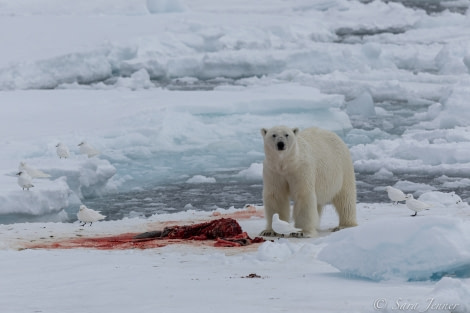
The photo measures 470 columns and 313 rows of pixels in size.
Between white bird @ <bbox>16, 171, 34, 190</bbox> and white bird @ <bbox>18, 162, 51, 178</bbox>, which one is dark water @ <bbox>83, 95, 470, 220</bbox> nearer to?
white bird @ <bbox>18, 162, 51, 178</bbox>

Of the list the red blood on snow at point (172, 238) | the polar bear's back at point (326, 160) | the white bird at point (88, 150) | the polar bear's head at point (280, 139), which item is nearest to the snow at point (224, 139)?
the white bird at point (88, 150)

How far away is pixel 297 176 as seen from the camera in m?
6.32

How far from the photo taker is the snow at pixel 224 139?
13.0ft

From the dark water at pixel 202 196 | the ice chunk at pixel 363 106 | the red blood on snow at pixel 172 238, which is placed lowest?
the dark water at pixel 202 196

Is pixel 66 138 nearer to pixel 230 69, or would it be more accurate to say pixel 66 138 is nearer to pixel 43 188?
pixel 43 188

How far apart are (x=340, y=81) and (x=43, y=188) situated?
1056cm

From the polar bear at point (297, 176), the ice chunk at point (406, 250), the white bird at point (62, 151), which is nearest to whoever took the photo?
the ice chunk at point (406, 250)

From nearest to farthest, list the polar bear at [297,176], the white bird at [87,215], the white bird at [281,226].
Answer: the white bird at [281,226]
the polar bear at [297,176]
the white bird at [87,215]

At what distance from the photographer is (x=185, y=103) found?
1353 cm

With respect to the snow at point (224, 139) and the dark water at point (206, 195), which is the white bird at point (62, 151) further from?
the dark water at point (206, 195)

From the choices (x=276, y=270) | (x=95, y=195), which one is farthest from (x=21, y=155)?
(x=276, y=270)

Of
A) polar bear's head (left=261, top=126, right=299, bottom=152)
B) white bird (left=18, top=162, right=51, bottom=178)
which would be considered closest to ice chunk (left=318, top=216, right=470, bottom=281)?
polar bear's head (left=261, top=126, right=299, bottom=152)

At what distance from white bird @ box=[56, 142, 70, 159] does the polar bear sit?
3793 millimetres

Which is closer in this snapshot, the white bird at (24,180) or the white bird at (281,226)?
the white bird at (281,226)
